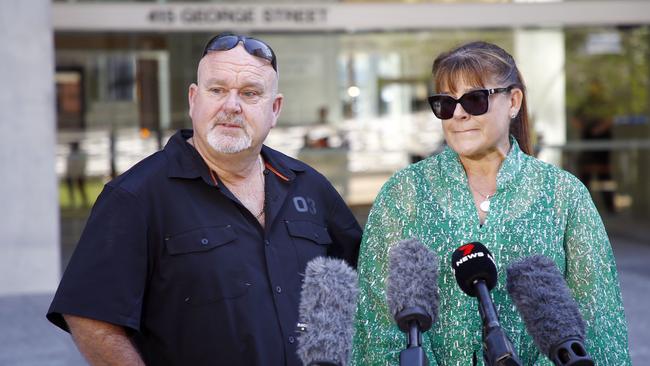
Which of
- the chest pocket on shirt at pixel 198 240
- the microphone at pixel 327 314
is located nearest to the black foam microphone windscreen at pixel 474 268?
the microphone at pixel 327 314

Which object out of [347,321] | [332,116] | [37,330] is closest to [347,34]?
[332,116]

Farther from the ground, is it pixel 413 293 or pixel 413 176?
pixel 413 176

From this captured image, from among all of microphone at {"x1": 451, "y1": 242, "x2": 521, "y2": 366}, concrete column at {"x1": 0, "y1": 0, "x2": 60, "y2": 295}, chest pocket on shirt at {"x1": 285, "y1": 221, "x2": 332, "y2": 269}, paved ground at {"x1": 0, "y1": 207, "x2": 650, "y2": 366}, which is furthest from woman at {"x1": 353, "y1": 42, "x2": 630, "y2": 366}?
concrete column at {"x1": 0, "y1": 0, "x2": 60, "y2": 295}

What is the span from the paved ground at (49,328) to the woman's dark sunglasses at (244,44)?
535 centimetres

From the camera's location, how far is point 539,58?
15914mm

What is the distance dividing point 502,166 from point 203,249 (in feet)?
3.02

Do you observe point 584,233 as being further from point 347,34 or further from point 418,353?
point 347,34

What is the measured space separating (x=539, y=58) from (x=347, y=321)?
1402 centimetres

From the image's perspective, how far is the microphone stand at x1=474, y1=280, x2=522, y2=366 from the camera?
2.17 metres

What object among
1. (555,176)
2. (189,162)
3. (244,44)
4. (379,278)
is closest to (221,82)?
(244,44)

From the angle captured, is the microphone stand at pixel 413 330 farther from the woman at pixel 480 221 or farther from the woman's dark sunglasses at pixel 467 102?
the woman's dark sunglasses at pixel 467 102

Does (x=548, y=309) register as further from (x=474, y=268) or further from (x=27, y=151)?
(x=27, y=151)

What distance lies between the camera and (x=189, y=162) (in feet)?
10.6

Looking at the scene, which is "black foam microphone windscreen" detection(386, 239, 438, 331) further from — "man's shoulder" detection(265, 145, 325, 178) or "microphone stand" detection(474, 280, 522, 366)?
"man's shoulder" detection(265, 145, 325, 178)
